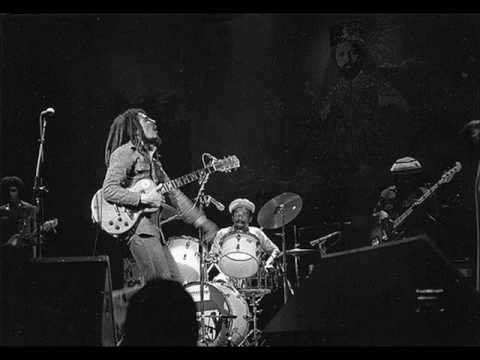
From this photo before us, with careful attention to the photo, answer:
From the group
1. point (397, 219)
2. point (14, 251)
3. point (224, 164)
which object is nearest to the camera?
point (14, 251)

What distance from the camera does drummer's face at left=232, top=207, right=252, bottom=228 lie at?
747 centimetres

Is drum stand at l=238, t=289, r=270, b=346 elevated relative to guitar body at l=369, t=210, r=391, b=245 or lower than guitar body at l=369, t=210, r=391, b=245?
lower

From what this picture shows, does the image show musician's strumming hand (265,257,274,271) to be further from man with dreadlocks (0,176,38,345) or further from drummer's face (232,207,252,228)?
man with dreadlocks (0,176,38,345)

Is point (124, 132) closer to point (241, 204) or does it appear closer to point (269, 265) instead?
point (241, 204)

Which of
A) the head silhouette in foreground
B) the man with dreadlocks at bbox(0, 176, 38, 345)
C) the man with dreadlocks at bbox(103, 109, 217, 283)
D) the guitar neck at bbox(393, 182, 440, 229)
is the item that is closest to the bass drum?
the man with dreadlocks at bbox(103, 109, 217, 283)

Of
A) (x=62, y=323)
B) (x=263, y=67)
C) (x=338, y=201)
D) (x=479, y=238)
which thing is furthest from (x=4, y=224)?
(x=479, y=238)

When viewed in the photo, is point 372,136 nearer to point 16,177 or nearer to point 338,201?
point 338,201

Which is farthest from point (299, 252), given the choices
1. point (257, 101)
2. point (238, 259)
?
point (257, 101)

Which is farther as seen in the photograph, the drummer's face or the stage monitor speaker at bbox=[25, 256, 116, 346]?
the drummer's face

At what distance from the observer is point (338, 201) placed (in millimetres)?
7543

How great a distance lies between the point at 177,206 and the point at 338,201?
86.9 inches

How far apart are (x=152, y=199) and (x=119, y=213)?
1.06ft

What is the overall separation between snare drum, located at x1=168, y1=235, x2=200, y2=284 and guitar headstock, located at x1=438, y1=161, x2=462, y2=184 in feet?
8.44

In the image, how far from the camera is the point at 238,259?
6.95 meters
